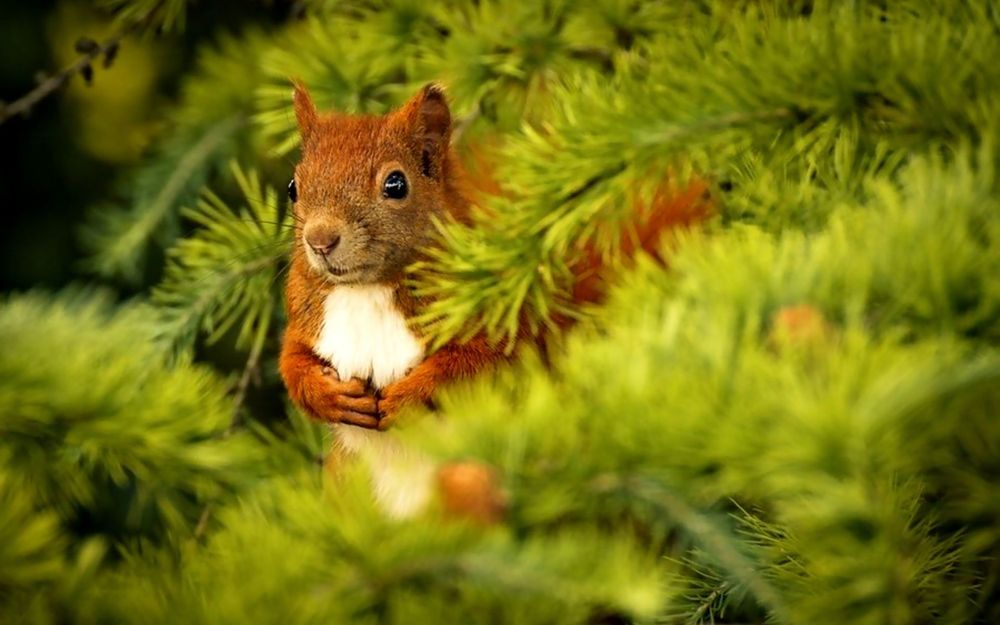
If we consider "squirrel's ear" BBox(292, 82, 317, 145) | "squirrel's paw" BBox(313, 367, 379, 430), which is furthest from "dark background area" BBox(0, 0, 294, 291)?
"squirrel's paw" BBox(313, 367, 379, 430)

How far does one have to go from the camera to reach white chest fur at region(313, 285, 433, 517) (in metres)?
0.94

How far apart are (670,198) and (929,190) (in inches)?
11.6

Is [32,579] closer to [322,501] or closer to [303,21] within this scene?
[322,501]

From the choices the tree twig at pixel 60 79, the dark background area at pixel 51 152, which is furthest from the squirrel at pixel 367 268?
the dark background area at pixel 51 152

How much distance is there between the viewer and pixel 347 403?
3.06 ft

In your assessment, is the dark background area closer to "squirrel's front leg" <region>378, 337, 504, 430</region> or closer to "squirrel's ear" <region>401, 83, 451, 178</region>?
"squirrel's ear" <region>401, 83, 451, 178</region>

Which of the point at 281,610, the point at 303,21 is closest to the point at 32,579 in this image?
the point at 281,610

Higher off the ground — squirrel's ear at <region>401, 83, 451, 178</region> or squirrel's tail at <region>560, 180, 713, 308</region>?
squirrel's ear at <region>401, 83, 451, 178</region>

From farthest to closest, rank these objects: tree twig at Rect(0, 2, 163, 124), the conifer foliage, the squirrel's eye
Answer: tree twig at Rect(0, 2, 163, 124) < the squirrel's eye < the conifer foliage

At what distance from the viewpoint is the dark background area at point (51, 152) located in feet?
5.84

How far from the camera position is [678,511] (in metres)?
0.54

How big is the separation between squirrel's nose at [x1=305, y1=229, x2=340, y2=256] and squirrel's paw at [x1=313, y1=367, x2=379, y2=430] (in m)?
0.10

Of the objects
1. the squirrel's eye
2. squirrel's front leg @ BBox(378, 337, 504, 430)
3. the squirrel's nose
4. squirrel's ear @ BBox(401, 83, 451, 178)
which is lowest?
squirrel's front leg @ BBox(378, 337, 504, 430)

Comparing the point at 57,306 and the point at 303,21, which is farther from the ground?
the point at 303,21
